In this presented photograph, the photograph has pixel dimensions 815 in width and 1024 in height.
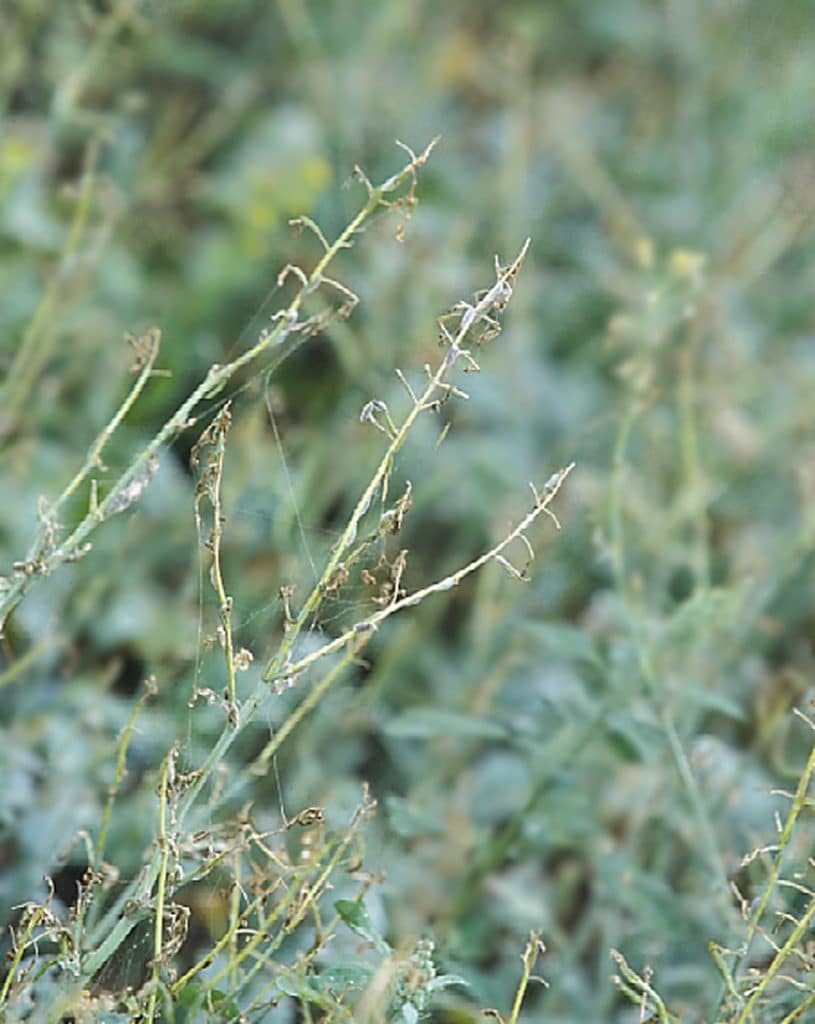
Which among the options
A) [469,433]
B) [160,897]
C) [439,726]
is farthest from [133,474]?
[469,433]

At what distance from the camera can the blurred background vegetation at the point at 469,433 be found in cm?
136

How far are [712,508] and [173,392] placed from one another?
79cm

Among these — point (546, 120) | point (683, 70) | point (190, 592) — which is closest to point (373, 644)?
point (190, 592)

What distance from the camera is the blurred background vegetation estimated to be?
1.36 metres

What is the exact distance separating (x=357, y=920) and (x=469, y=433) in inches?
46.7

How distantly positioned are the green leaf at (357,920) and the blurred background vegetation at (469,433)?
0.60 ft

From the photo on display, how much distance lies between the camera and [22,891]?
1.27m

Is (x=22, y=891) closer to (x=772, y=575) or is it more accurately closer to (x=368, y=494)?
(x=368, y=494)

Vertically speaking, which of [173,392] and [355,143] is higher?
[355,143]

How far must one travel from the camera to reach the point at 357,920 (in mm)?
995

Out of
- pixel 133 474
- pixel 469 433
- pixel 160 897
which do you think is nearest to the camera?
pixel 160 897

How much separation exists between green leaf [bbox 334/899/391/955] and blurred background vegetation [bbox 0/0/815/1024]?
18 centimetres

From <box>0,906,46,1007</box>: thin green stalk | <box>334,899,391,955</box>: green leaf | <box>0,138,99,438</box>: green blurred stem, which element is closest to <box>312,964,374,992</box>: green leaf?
<box>334,899,391,955</box>: green leaf

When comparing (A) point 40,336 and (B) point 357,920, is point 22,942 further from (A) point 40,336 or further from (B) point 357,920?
(A) point 40,336
